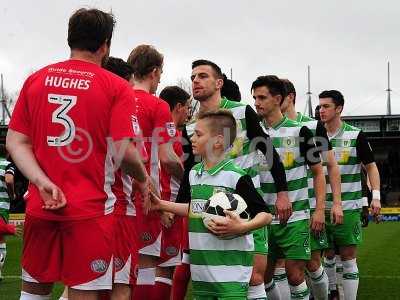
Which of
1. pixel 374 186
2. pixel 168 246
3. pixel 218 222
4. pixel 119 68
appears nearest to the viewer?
pixel 218 222

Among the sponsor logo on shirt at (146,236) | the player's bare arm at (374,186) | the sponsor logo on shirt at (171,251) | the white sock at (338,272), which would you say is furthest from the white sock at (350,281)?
the sponsor logo on shirt at (146,236)

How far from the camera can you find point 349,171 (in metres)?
8.88

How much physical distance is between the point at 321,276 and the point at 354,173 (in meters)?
1.48

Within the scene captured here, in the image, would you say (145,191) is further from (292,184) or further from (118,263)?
(292,184)

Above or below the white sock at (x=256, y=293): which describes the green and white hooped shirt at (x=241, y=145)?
above

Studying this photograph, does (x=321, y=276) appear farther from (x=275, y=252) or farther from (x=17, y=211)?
(x=17, y=211)

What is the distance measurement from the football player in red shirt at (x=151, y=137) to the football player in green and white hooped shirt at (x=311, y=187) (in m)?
1.84

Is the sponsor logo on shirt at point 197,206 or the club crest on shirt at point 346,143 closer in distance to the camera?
the sponsor logo on shirt at point 197,206

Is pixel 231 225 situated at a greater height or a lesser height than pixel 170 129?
lesser

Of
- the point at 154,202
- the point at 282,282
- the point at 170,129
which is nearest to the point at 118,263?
the point at 154,202

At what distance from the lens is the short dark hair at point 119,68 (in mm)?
5730

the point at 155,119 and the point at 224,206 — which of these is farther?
the point at 155,119

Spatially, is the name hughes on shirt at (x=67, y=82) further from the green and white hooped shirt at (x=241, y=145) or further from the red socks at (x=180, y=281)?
the red socks at (x=180, y=281)

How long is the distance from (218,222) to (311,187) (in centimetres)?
405
